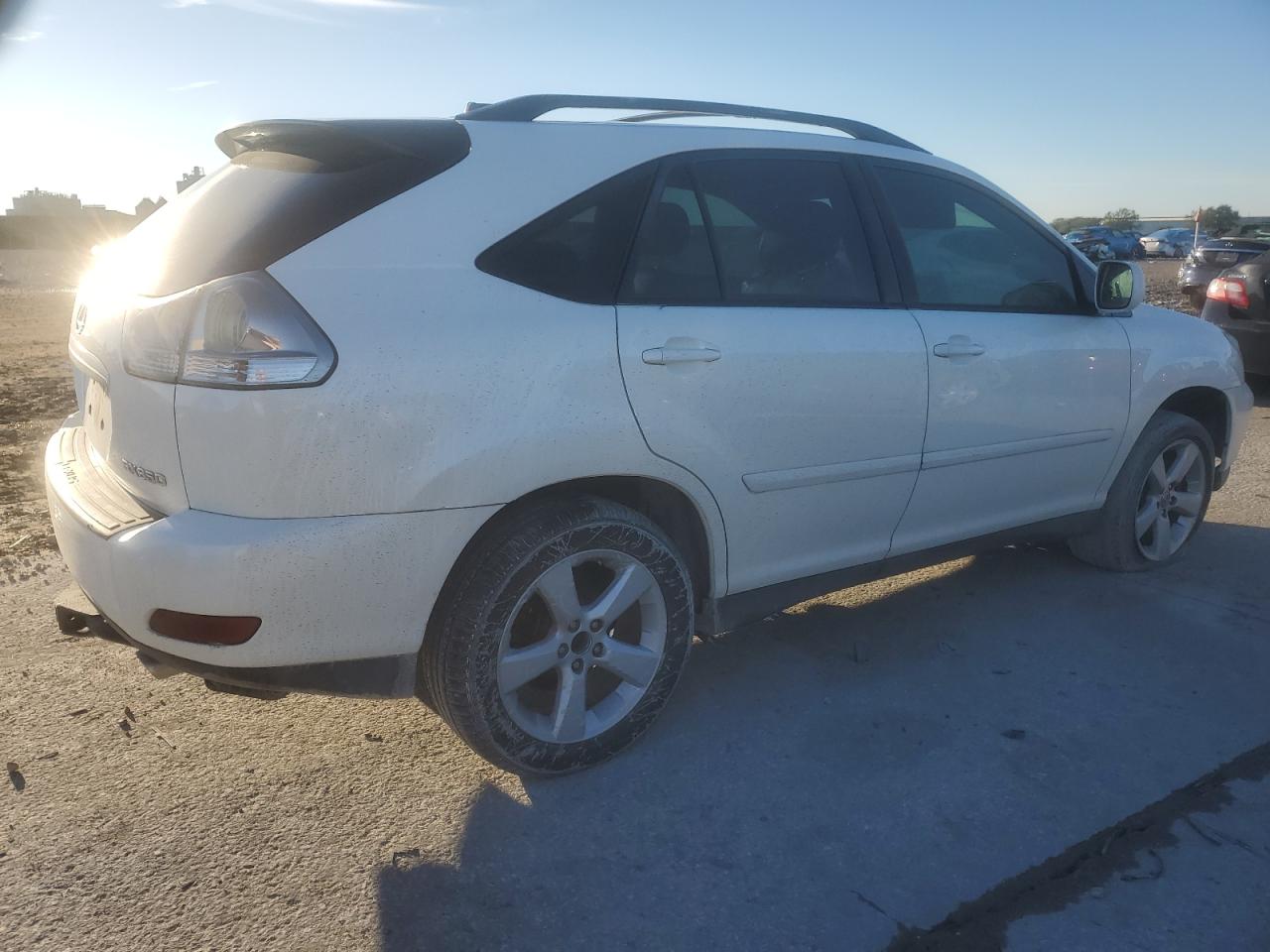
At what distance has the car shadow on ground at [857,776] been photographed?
244 cm

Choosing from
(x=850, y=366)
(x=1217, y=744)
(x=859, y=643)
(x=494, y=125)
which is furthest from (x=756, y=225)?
(x=1217, y=744)

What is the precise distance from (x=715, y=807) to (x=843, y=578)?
1043mm

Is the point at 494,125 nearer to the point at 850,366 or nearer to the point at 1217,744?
the point at 850,366

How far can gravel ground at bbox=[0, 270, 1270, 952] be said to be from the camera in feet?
7.88

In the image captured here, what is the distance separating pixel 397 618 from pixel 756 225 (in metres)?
1.66

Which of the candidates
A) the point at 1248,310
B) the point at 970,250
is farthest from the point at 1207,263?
the point at 970,250

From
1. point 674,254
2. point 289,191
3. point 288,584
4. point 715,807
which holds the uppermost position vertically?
point 289,191

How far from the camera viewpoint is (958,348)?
362 centimetres

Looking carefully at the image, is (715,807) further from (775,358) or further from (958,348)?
(958,348)

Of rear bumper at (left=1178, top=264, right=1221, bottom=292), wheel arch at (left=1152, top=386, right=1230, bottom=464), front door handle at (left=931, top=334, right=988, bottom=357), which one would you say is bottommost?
wheel arch at (left=1152, top=386, right=1230, bottom=464)

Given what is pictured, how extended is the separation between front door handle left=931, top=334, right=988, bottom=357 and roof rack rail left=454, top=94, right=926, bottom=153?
2.61ft

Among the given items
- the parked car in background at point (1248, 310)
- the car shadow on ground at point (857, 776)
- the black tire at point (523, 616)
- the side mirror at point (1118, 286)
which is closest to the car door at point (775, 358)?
the black tire at point (523, 616)

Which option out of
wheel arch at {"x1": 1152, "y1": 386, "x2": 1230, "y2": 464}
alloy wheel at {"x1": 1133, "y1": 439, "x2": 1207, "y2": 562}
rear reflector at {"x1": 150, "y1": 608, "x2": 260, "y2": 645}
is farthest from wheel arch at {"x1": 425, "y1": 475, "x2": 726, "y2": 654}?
wheel arch at {"x1": 1152, "y1": 386, "x2": 1230, "y2": 464}

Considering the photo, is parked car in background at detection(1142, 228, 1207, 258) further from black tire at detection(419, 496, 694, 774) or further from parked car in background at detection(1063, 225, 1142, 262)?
black tire at detection(419, 496, 694, 774)
